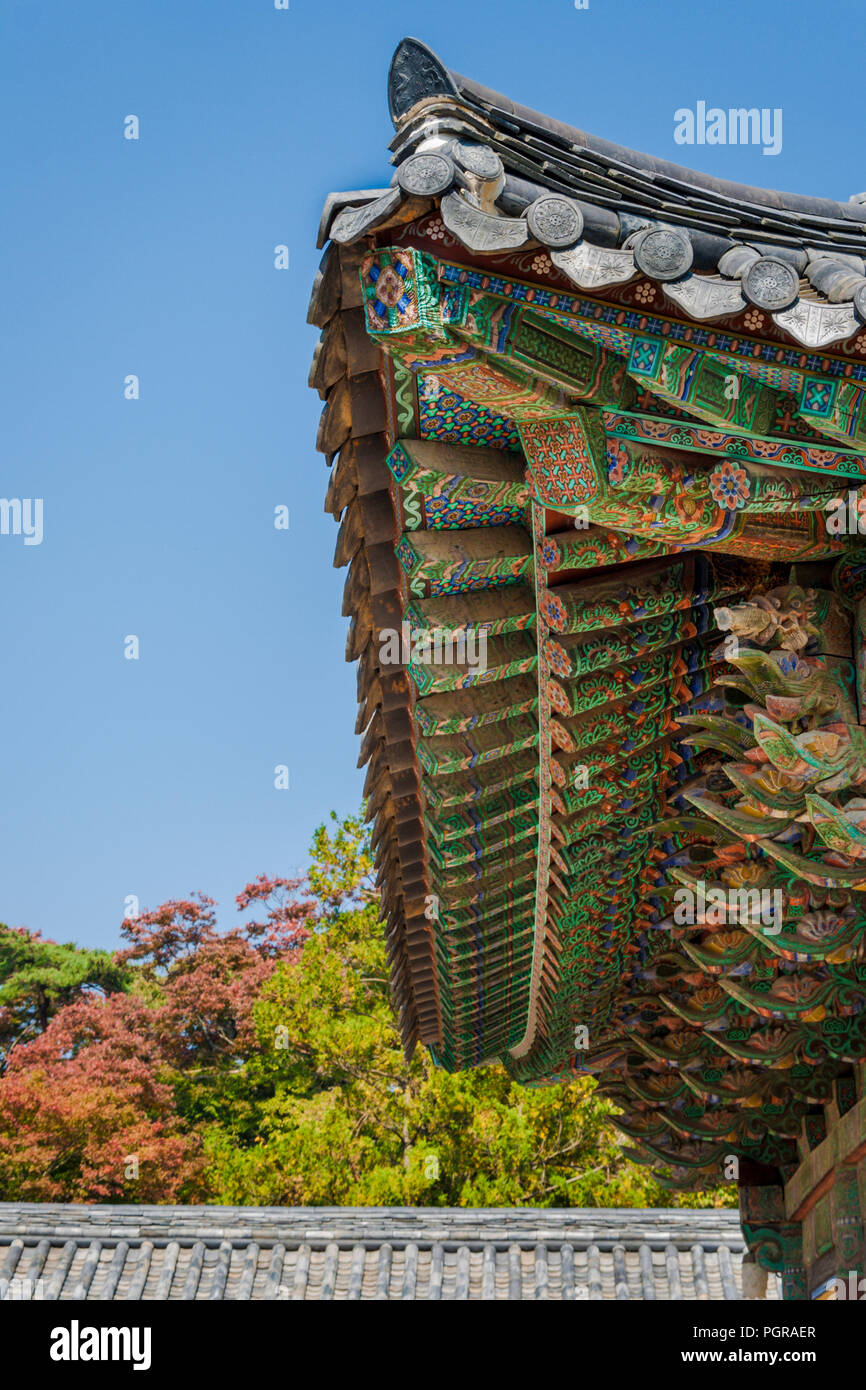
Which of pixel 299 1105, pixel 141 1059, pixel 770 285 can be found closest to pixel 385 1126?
pixel 299 1105

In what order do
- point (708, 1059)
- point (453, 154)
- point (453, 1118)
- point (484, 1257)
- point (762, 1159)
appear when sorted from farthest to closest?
point (453, 1118)
point (484, 1257)
point (762, 1159)
point (708, 1059)
point (453, 154)

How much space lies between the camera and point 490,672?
4719mm

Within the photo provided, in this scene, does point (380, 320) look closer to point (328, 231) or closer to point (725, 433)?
point (328, 231)

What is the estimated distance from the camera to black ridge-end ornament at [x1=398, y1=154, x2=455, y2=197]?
2.93 m

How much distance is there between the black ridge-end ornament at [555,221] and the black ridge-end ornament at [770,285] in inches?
15.6

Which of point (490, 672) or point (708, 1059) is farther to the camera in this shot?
point (708, 1059)

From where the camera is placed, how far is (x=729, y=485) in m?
3.62

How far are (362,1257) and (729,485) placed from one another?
28.8 feet

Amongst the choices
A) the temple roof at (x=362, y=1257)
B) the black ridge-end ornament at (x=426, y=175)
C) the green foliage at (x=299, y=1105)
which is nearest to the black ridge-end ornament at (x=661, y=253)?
the black ridge-end ornament at (x=426, y=175)

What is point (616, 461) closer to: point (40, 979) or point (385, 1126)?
point (385, 1126)

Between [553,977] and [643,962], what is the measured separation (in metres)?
0.49

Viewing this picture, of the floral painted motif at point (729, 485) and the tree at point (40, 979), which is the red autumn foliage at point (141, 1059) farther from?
the floral painted motif at point (729, 485)

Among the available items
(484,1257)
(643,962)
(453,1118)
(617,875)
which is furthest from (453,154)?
(453,1118)
